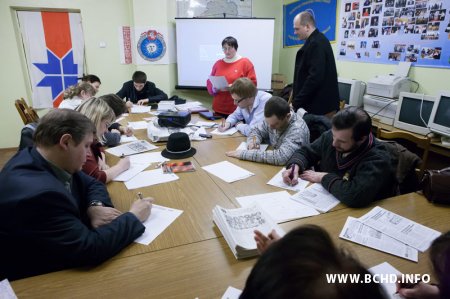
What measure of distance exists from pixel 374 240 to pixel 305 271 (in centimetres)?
90

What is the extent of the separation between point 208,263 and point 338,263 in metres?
0.70

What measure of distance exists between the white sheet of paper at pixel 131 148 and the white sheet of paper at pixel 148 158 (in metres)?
0.10

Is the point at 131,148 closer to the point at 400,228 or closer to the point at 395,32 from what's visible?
the point at 400,228

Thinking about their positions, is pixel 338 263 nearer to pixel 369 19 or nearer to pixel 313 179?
pixel 313 179

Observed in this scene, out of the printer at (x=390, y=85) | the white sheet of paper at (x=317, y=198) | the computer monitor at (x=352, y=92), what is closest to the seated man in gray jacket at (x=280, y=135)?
the white sheet of paper at (x=317, y=198)

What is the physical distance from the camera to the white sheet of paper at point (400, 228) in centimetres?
120

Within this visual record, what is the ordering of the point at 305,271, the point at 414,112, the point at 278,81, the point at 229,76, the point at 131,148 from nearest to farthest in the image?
the point at 305,271
the point at 131,148
the point at 414,112
the point at 229,76
the point at 278,81

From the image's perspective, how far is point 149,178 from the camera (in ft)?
6.00

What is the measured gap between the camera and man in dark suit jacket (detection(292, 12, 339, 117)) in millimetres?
2861

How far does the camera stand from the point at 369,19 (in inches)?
143

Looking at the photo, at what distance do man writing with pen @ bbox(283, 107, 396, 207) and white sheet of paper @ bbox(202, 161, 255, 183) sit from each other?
265 mm

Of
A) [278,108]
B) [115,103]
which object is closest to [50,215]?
[115,103]

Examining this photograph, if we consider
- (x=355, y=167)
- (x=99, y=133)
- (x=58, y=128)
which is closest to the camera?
(x=58, y=128)

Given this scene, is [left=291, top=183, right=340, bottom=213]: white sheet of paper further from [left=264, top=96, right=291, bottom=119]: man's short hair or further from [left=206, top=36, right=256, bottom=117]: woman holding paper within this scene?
[left=206, top=36, right=256, bottom=117]: woman holding paper
